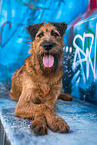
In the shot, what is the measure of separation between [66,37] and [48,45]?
2.86 metres

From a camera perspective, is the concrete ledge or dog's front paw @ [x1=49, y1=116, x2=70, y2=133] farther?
dog's front paw @ [x1=49, y1=116, x2=70, y2=133]

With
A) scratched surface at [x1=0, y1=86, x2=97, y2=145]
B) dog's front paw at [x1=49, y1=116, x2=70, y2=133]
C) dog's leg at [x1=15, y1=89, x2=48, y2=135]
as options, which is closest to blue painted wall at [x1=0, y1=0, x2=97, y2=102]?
scratched surface at [x1=0, y1=86, x2=97, y2=145]

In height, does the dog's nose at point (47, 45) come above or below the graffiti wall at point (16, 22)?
below

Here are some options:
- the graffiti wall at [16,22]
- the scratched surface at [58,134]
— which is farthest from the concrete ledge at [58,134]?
the graffiti wall at [16,22]

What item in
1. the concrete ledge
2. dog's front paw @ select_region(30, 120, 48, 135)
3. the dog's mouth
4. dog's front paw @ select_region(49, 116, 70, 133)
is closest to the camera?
the concrete ledge

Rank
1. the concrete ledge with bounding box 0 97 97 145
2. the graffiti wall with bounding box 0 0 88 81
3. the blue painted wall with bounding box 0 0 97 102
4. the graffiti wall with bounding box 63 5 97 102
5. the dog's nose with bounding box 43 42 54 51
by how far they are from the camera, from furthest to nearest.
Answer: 1. the graffiti wall with bounding box 0 0 88 81
2. the blue painted wall with bounding box 0 0 97 102
3. the graffiti wall with bounding box 63 5 97 102
4. the dog's nose with bounding box 43 42 54 51
5. the concrete ledge with bounding box 0 97 97 145

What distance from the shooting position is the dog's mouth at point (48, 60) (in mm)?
3085

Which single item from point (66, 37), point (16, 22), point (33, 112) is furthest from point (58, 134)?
point (16, 22)

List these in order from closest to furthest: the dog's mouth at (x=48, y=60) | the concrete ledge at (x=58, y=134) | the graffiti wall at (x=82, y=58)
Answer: the concrete ledge at (x=58, y=134), the dog's mouth at (x=48, y=60), the graffiti wall at (x=82, y=58)

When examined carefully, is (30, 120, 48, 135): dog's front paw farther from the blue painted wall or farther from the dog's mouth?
the blue painted wall

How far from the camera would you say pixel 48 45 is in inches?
114

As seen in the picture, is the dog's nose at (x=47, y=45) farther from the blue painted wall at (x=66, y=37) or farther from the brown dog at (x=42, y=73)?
the blue painted wall at (x=66, y=37)

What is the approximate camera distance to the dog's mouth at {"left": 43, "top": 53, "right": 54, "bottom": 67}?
10.1 ft

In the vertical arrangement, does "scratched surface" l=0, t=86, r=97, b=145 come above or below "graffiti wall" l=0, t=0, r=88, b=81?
below
